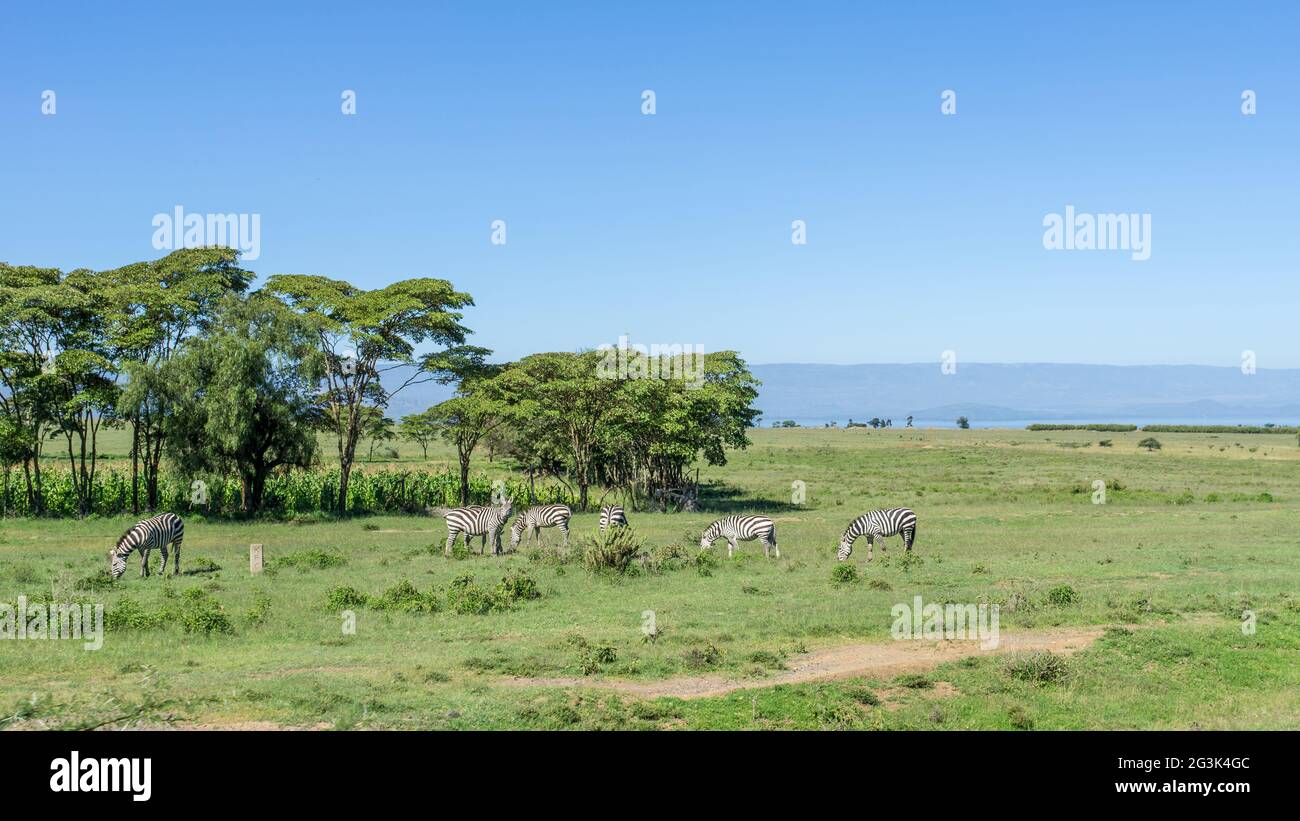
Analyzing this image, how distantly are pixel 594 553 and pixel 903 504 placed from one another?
97.9 feet

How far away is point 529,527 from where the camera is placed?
35.8 meters

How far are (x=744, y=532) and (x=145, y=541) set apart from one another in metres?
17.8

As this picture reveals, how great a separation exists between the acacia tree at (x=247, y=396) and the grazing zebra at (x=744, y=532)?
75.4 ft

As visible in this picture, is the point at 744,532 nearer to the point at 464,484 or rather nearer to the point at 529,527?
the point at 529,527

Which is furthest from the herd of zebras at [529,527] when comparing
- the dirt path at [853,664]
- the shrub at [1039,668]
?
the shrub at [1039,668]

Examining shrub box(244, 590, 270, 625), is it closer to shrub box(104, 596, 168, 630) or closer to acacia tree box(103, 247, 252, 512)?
shrub box(104, 596, 168, 630)

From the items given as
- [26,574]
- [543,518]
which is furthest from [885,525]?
[26,574]

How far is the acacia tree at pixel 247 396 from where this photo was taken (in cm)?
4319

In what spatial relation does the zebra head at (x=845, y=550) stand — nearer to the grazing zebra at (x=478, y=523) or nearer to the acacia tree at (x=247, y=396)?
the grazing zebra at (x=478, y=523)

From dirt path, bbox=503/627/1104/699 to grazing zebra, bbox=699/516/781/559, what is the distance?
12071mm

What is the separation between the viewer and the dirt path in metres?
15.5

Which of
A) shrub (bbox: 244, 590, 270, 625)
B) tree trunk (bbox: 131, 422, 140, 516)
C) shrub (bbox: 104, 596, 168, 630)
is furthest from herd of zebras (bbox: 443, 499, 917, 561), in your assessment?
tree trunk (bbox: 131, 422, 140, 516)
